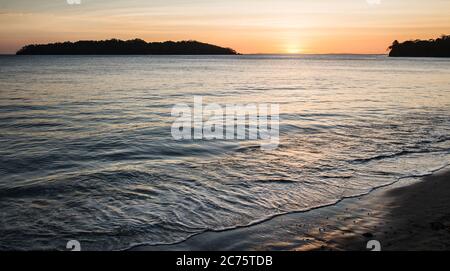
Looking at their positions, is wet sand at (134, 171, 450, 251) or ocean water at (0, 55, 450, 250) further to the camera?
ocean water at (0, 55, 450, 250)

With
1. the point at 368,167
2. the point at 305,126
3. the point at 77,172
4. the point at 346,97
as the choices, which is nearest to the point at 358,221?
the point at 368,167

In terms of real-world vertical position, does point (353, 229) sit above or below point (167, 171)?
below

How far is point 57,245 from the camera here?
6.81 meters

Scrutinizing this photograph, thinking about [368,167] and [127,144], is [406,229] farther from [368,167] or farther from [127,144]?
[127,144]

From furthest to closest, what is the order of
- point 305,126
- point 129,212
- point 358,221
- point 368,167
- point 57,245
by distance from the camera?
1. point 305,126
2. point 368,167
3. point 129,212
4. point 358,221
5. point 57,245

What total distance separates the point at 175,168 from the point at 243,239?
5494 millimetres

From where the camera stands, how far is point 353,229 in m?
7.29

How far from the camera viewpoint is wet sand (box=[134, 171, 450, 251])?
6.61 m

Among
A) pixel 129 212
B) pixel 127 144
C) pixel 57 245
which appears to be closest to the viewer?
pixel 57 245

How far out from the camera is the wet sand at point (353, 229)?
661 cm

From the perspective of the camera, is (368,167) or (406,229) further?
(368,167)

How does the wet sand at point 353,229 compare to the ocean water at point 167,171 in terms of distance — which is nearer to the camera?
the wet sand at point 353,229

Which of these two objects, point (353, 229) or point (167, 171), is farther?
point (167, 171)
